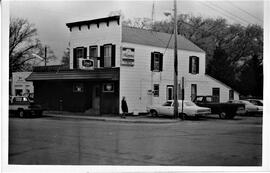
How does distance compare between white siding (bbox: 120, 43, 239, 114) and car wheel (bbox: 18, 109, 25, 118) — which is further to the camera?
white siding (bbox: 120, 43, 239, 114)

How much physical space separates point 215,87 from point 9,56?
440cm

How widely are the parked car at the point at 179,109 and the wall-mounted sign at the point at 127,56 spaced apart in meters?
1.17

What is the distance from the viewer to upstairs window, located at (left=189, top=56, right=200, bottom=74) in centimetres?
991

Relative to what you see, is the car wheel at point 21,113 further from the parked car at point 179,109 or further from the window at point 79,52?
the parked car at point 179,109

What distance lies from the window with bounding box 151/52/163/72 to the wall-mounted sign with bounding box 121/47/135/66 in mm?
556

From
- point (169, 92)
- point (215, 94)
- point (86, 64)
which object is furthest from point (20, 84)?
point (215, 94)

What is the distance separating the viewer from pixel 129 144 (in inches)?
331

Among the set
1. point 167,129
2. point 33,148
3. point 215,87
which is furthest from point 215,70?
point 33,148

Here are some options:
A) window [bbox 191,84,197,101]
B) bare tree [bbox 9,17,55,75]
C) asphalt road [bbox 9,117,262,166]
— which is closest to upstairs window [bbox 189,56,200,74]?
window [bbox 191,84,197,101]

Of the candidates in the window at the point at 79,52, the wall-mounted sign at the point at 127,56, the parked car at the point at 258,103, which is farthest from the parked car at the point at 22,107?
the parked car at the point at 258,103

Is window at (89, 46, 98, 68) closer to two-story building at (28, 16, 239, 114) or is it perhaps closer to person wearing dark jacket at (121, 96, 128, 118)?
two-story building at (28, 16, 239, 114)

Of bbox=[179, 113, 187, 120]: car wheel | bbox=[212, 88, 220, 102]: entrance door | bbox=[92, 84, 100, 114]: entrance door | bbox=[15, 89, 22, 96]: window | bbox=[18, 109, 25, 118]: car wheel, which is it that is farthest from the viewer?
bbox=[179, 113, 187, 120]: car wheel

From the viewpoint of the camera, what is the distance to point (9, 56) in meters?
7.74

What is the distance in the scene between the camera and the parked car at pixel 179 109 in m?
10.3
